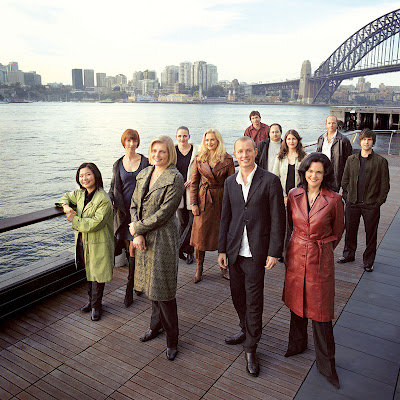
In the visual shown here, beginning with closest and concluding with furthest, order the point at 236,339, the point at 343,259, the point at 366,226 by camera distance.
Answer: the point at 236,339
the point at 366,226
the point at 343,259

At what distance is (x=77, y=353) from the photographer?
3.15 m

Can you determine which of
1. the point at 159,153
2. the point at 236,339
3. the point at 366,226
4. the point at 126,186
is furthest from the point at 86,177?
the point at 366,226

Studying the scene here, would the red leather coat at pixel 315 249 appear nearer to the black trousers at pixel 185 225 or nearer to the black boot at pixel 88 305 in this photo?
the black boot at pixel 88 305

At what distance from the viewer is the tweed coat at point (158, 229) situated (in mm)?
2889

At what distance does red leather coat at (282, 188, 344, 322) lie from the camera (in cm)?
272

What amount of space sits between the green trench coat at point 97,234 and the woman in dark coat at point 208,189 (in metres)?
1.08

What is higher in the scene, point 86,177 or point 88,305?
point 86,177

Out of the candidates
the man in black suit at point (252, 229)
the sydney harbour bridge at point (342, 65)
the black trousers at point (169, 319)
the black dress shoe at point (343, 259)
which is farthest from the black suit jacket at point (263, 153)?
the sydney harbour bridge at point (342, 65)

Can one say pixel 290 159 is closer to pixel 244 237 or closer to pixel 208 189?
pixel 208 189

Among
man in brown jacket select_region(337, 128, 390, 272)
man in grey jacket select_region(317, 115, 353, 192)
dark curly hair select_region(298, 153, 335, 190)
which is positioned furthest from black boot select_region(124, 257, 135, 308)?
man in grey jacket select_region(317, 115, 353, 192)

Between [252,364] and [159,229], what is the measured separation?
1164 mm

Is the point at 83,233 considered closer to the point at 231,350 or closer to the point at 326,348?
the point at 231,350

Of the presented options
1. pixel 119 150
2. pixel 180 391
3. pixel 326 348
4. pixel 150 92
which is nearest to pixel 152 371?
pixel 180 391

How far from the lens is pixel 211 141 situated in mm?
4137
